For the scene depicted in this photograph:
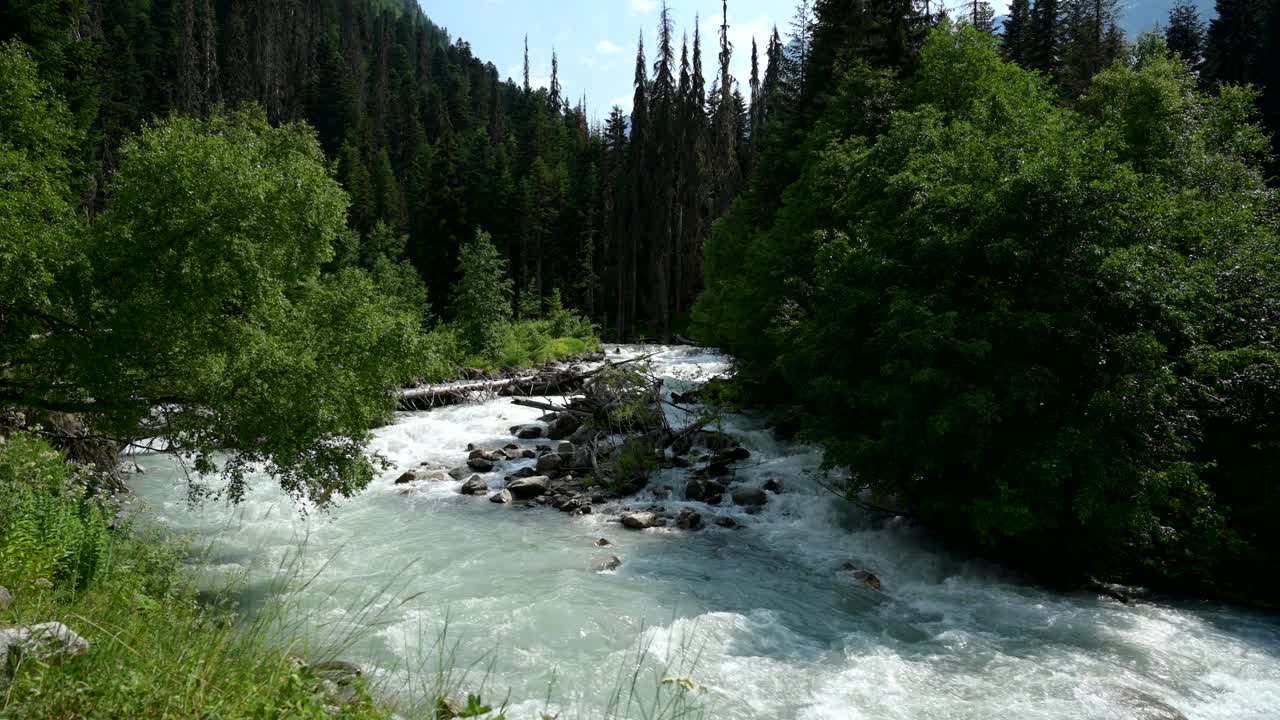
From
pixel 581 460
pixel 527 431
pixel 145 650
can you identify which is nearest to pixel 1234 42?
pixel 527 431

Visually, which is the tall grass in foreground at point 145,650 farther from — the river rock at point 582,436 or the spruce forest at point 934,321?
the river rock at point 582,436

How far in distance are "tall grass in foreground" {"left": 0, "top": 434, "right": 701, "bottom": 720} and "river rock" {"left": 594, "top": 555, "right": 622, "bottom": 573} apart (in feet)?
10.2

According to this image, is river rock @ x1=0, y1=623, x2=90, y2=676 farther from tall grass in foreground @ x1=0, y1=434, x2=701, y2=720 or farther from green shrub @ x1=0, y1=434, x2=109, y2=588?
green shrub @ x1=0, y1=434, x2=109, y2=588

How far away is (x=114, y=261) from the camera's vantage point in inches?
395

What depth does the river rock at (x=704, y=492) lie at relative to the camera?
1619cm

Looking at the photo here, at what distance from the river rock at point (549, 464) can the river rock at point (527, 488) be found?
110 centimetres

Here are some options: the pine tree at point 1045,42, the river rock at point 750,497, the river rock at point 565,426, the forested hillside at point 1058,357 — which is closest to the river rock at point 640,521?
the river rock at point 750,497

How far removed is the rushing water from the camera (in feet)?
26.9

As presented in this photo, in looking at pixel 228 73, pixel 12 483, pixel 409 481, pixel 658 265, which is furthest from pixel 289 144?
pixel 228 73

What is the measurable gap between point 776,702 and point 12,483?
8.17 m

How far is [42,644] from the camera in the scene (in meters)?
4.05

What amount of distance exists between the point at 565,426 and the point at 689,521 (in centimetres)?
799

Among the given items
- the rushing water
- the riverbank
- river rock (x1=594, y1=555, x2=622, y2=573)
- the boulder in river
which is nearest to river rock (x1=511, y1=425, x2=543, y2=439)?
the boulder in river

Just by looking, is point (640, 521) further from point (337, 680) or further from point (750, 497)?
point (337, 680)
